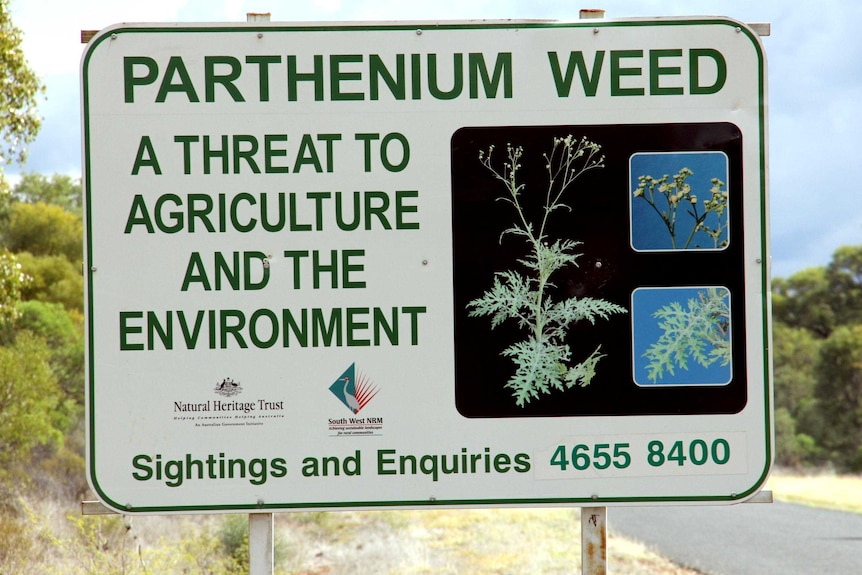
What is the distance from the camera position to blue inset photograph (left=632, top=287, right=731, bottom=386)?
3568mm

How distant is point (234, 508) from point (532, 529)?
990 centimetres

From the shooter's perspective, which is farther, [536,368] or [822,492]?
[822,492]

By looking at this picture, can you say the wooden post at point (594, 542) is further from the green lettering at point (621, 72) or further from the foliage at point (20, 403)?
the foliage at point (20, 403)

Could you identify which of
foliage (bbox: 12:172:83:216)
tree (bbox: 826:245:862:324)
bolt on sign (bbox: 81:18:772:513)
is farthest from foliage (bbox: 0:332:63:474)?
tree (bbox: 826:245:862:324)

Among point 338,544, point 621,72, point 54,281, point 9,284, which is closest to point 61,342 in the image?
point 54,281

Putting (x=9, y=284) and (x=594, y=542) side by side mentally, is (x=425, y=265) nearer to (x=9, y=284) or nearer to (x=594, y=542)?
(x=594, y=542)

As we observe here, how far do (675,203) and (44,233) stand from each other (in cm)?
2661

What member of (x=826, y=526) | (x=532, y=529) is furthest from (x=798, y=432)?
(x=532, y=529)

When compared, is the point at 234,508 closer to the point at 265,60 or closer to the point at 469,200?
the point at 469,200

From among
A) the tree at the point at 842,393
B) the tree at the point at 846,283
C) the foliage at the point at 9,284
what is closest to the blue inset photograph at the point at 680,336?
the foliage at the point at 9,284

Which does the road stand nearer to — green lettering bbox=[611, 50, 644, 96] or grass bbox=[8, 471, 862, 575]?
grass bbox=[8, 471, 862, 575]

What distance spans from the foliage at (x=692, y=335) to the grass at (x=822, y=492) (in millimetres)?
13823

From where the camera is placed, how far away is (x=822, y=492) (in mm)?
22750

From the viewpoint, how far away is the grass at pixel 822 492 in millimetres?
19391
